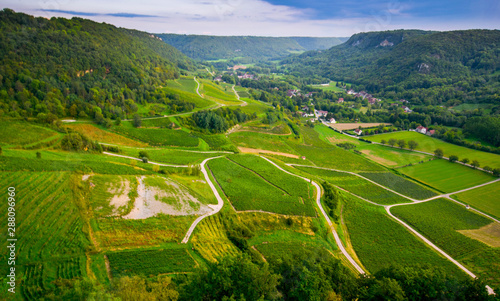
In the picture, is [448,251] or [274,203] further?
[274,203]

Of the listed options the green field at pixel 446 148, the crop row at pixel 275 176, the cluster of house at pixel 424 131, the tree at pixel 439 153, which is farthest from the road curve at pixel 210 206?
the cluster of house at pixel 424 131

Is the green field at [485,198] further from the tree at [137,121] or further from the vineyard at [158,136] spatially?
the tree at [137,121]

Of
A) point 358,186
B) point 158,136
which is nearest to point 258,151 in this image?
point 158,136

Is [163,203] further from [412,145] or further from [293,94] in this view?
[293,94]

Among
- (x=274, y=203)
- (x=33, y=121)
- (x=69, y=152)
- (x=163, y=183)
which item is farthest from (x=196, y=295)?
(x=33, y=121)

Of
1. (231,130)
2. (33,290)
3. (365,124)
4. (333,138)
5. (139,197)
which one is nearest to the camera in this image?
(33,290)

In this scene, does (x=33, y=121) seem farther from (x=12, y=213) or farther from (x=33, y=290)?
(x=33, y=290)
